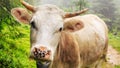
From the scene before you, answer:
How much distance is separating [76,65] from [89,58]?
161 centimetres

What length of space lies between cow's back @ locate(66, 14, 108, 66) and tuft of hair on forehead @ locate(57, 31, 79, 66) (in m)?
0.78

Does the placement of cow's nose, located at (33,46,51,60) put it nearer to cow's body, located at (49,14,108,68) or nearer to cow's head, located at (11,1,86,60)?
cow's head, located at (11,1,86,60)

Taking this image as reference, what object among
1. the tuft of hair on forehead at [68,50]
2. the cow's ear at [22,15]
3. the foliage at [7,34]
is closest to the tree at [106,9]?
the foliage at [7,34]

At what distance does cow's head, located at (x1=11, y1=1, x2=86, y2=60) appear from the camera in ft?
17.0

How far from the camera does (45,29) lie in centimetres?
547

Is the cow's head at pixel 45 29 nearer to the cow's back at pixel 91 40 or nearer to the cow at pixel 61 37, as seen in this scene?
the cow at pixel 61 37

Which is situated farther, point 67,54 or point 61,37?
point 67,54

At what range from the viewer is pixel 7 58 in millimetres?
8016

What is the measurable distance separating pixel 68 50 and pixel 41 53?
1.88 m

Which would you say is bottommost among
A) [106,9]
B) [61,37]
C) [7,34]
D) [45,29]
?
[106,9]

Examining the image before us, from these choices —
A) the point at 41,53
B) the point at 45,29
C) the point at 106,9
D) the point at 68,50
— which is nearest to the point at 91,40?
the point at 68,50

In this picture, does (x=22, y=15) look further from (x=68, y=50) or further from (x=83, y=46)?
(x=83, y=46)

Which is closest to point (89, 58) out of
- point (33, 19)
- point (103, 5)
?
point (33, 19)

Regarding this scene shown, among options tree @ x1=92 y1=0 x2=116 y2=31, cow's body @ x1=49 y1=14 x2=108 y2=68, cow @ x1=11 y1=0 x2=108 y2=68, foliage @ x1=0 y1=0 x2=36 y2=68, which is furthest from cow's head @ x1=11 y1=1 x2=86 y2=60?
tree @ x1=92 y1=0 x2=116 y2=31
